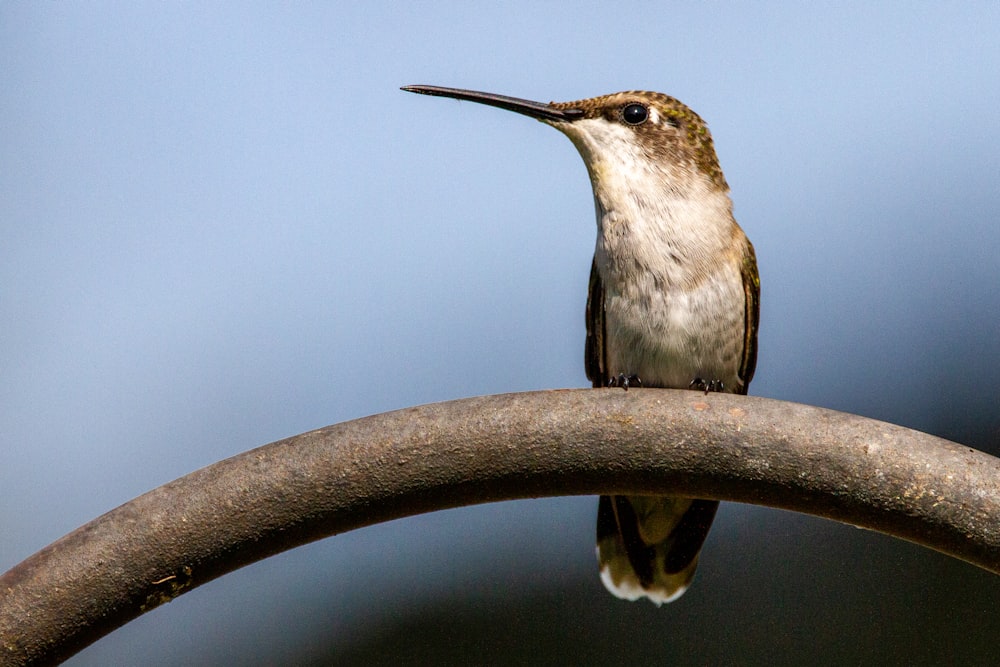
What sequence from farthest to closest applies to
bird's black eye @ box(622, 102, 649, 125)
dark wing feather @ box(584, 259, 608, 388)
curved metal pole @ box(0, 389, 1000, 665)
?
dark wing feather @ box(584, 259, 608, 388) → bird's black eye @ box(622, 102, 649, 125) → curved metal pole @ box(0, 389, 1000, 665)

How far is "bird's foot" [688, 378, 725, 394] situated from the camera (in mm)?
3690

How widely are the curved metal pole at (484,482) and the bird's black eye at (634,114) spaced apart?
65.8 inches

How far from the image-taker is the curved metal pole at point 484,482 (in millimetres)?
2039

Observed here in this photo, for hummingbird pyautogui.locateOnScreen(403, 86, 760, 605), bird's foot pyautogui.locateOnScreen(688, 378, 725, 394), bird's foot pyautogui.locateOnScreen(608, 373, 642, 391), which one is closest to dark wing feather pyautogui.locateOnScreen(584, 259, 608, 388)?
hummingbird pyautogui.locateOnScreen(403, 86, 760, 605)

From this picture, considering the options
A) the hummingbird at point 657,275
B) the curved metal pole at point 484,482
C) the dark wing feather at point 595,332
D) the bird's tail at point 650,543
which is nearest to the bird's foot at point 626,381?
the hummingbird at point 657,275

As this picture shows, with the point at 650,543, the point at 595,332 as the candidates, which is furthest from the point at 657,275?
the point at 650,543

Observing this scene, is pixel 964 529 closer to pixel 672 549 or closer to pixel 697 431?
pixel 697 431

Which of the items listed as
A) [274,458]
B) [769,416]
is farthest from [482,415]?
[769,416]

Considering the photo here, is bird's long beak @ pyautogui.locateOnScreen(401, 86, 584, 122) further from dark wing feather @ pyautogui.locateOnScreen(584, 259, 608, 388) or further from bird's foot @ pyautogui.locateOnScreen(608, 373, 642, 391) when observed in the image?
bird's foot @ pyautogui.locateOnScreen(608, 373, 642, 391)

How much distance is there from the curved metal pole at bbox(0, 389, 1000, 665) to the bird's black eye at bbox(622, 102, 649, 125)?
1.67 meters

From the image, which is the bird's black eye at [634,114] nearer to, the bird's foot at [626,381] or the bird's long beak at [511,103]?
the bird's long beak at [511,103]

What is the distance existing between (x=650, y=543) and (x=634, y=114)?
1.44 metres

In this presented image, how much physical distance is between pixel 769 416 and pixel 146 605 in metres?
1.24

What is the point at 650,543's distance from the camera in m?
3.80
